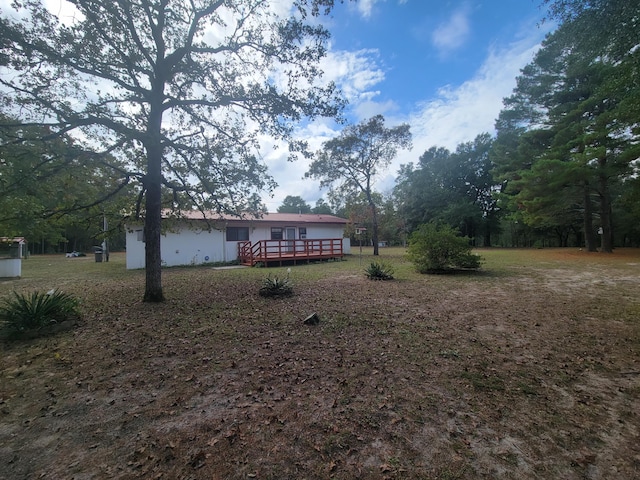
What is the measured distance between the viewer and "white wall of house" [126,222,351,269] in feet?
46.1

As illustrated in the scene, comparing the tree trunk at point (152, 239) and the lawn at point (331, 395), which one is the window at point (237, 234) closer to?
the tree trunk at point (152, 239)

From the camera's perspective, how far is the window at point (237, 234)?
16422mm

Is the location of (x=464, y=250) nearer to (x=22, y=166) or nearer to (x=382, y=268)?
(x=382, y=268)

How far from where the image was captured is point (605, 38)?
386 centimetres

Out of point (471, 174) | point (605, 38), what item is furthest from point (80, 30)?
point (471, 174)

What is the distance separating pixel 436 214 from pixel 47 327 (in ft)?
115

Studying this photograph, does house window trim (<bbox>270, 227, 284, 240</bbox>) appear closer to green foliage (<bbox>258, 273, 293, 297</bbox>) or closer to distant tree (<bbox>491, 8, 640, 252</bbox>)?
green foliage (<bbox>258, 273, 293, 297</bbox>)

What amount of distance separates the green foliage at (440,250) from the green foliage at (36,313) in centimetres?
977

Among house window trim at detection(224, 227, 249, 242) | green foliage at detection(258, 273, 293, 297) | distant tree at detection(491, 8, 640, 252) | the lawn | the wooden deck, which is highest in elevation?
distant tree at detection(491, 8, 640, 252)

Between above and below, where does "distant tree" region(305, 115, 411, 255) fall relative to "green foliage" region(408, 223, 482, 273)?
above

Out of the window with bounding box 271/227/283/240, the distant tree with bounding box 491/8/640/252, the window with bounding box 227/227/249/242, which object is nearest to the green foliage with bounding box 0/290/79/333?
the window with bounding box 227/227/249/242

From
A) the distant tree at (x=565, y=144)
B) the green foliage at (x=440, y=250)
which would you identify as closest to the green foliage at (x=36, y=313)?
the green foliage at (x=440, y=250)

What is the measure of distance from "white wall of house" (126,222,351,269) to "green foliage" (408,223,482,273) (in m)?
9.21

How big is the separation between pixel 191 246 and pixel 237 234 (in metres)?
2.63
